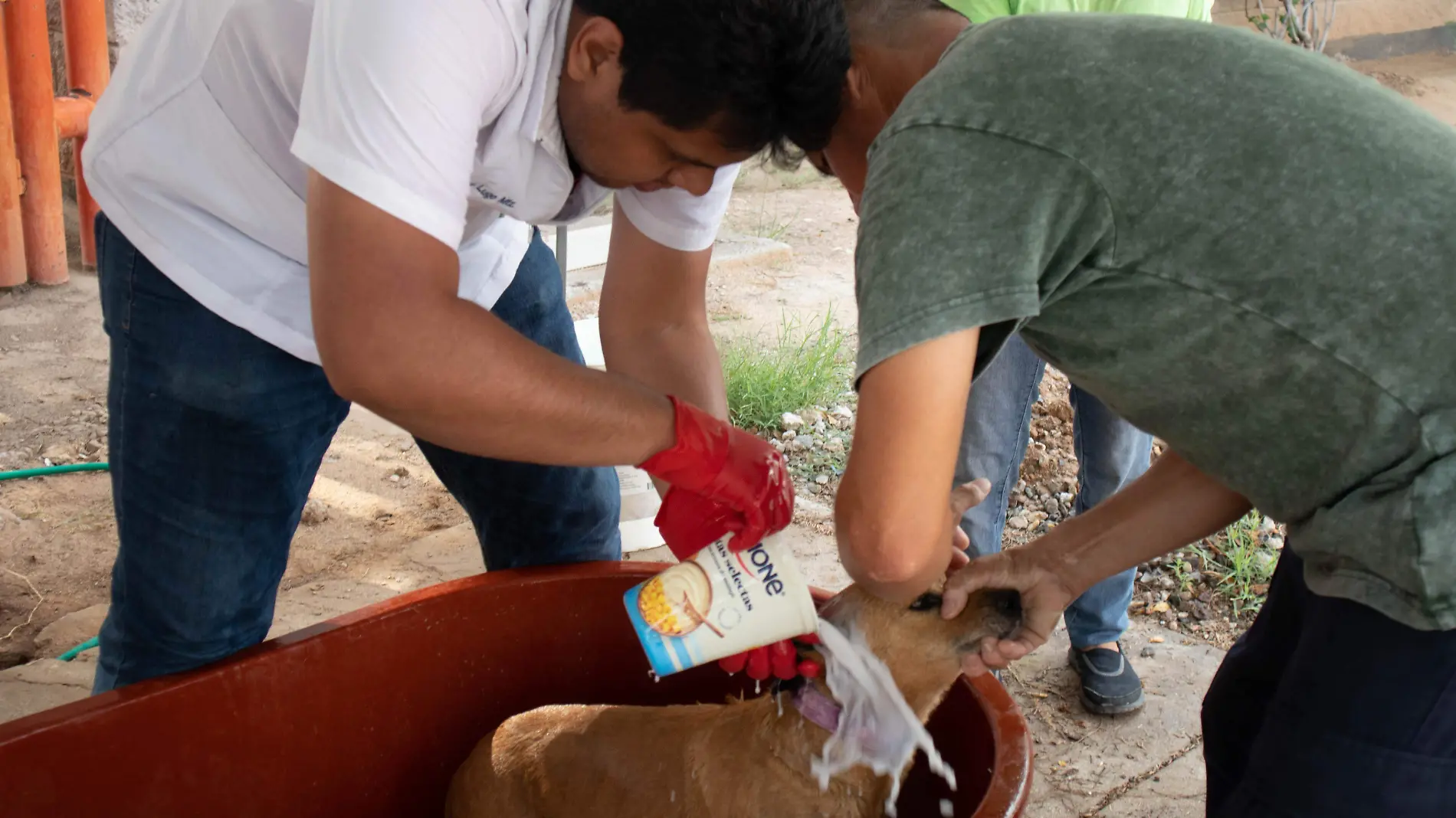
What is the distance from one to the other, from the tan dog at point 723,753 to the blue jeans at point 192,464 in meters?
0.45

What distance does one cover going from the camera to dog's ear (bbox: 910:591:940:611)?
1.67m

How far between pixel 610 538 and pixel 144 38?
43.1 inches

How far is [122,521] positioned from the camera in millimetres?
1798

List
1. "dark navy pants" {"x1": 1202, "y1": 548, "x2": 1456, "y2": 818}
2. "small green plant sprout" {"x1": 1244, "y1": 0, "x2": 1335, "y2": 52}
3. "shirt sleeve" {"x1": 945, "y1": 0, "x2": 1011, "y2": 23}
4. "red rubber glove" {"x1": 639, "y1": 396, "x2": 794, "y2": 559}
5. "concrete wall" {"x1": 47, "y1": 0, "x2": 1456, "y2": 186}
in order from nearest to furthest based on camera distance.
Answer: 1. "dark navy pants" {"x1": 1202, "y1": 548, "x2": 1456, "y2": 818}
2. "red rubber glove" {"x1": 639, "y1": 396, "x2": 794, "y2": 559}
3. "shirt sleeve" {"x1": 945, "y1": 0, "x2": 1011, "y2": 23}
4. "small green plant sprout" {"x1": 1244, "y1": 0, "x2": 1335, "y2": 52}
5. "concrete wall" {"x1": 47, "y1": 0, "x2": 1456, "y2": 186}

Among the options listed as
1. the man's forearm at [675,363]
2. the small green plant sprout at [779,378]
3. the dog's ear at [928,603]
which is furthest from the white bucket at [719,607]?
the small green plant sprout at [779,378]

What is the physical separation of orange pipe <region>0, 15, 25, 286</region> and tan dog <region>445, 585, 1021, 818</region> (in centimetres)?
392

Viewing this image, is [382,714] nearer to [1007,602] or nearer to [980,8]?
[1007,602]

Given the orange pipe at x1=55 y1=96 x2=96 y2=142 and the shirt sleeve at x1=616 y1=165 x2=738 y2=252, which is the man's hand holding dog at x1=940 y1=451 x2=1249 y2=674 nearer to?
the shirt sleeve at x1=616 y1=165 x2=738 y2=252

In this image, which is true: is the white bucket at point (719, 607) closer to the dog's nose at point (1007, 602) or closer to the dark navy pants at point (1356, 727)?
the dog's nose at point (1007, 602)

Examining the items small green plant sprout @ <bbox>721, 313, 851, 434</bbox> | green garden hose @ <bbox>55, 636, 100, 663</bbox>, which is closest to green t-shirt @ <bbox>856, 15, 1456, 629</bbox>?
green garden hose @ <bbox>55, 636, 100, 663</bbox>

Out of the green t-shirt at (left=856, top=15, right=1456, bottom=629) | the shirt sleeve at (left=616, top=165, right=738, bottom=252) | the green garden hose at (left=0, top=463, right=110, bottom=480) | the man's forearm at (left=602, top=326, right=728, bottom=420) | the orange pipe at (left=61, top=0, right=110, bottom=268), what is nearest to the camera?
the green t-shirt at (left=856, top=15, right=1456, bottom=629)

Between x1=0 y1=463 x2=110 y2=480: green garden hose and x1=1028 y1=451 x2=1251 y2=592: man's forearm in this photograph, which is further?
x1=0 y1=463 x2=110 y2=480: green garden hose

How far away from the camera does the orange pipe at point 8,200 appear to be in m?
4.57

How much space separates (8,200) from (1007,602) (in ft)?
14.6
